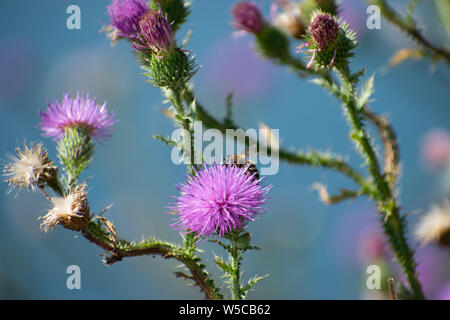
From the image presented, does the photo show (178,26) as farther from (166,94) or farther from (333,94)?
(333,94)

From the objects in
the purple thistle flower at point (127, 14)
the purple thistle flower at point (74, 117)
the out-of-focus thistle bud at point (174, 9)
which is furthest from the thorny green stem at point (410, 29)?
the purple thistle flower at point (74, 117)

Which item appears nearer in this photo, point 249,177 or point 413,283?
point 249,177

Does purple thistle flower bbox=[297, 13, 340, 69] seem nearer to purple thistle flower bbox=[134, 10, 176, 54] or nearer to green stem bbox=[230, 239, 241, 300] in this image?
purple thistle flower bbox=[134, 10, 176, 54]

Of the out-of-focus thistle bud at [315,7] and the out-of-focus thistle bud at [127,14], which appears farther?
the out-of-focus thistle bud at [315,7]

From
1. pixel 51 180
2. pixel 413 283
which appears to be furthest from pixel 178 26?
pixel 413 283

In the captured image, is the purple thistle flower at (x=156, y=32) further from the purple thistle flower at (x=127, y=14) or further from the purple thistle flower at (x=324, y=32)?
the purple thistle flower at (x=324, y=32)

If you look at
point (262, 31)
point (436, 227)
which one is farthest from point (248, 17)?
point (436, 227)

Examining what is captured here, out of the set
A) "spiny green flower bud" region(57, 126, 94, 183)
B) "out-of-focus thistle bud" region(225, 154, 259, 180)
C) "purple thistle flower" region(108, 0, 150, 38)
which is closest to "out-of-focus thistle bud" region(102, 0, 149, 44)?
"purple thistle flower" region(108, 0, 150, 38)
